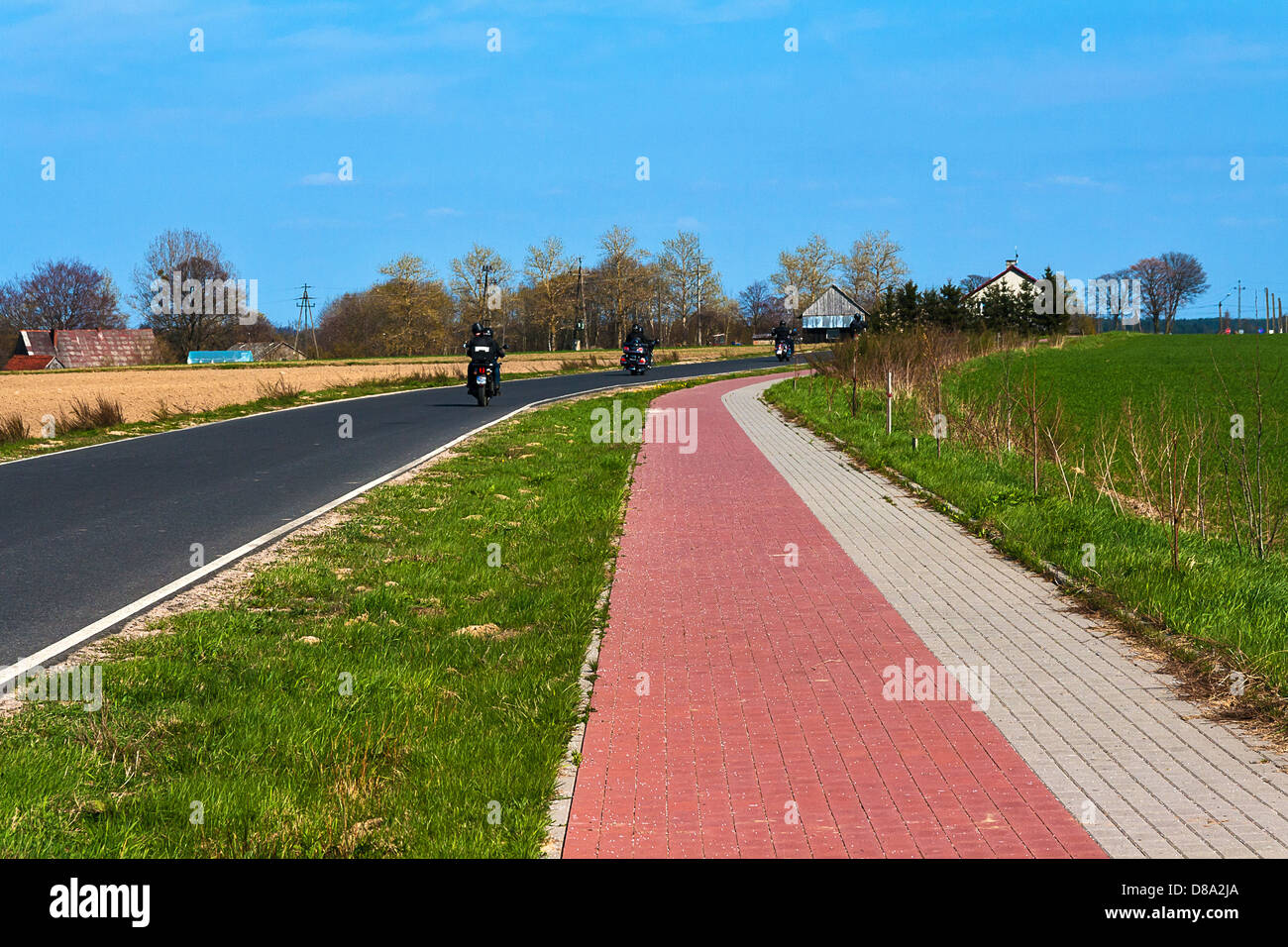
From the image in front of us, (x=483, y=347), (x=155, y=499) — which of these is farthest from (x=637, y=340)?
(x=155, y=499)

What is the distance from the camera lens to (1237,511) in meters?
13.4

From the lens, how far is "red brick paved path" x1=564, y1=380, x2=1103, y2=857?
4398 millimetres

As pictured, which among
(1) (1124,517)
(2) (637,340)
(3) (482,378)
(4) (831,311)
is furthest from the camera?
(4) (831,311)

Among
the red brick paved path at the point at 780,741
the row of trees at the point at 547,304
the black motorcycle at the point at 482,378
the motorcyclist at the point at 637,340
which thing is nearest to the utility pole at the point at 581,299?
the row of trees at the point at 547,304

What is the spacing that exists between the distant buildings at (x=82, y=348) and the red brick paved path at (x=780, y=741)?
10772 centimetres

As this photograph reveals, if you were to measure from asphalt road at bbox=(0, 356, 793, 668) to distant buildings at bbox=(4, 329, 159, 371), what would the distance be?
91935mm

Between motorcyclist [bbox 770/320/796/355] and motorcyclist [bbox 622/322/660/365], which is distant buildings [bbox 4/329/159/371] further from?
motorcyclist [bbox 622/322/660/365]

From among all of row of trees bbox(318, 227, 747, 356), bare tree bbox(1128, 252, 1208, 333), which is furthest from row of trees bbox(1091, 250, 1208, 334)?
row of trees bbox(318, 227, 747, 356)

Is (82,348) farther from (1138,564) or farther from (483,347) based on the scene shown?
(1138,564)

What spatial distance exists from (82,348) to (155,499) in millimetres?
107193

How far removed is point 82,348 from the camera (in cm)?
10831

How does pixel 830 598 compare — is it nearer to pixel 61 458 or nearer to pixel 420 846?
pixel 420 846

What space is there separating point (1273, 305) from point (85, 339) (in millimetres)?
116185
